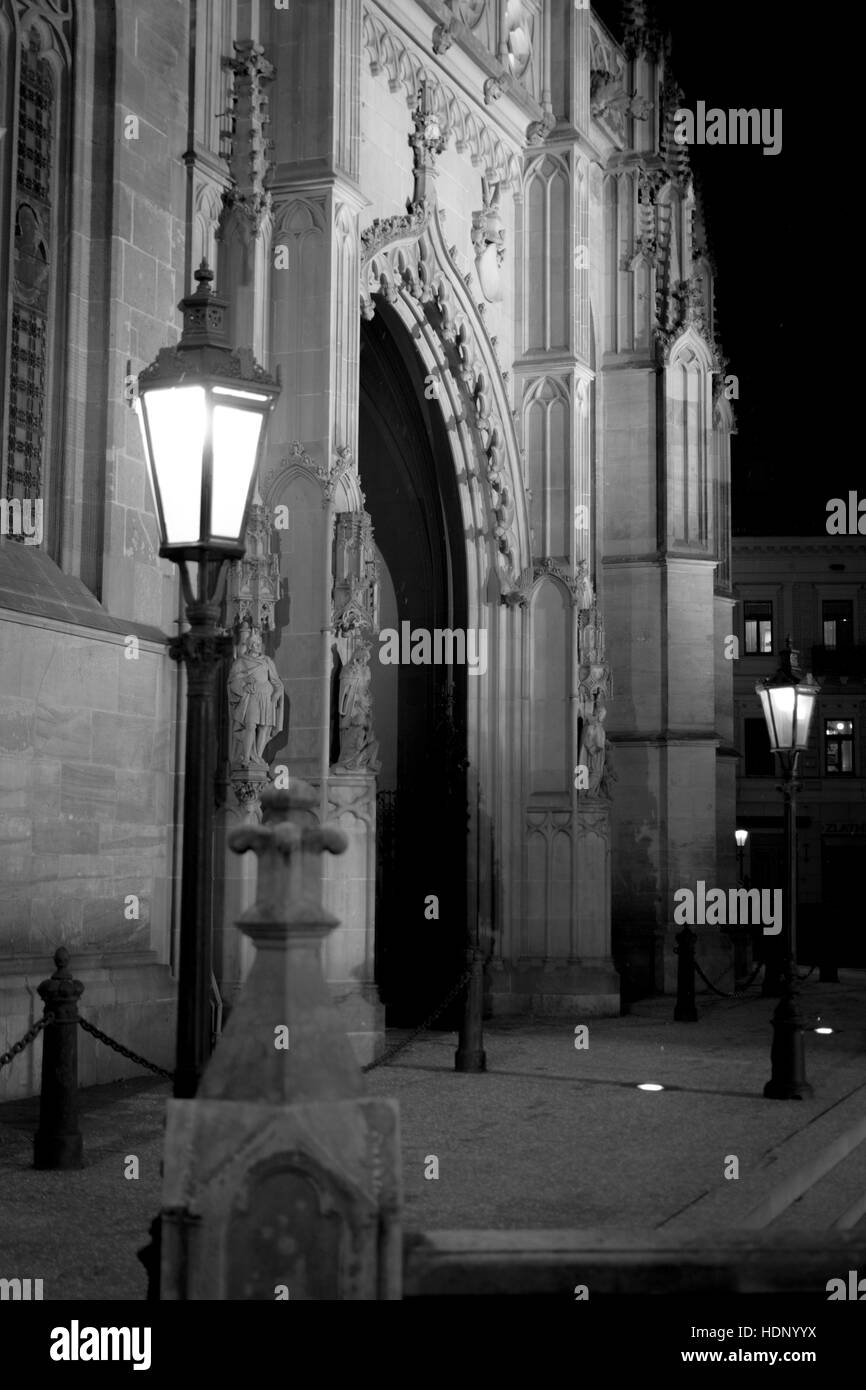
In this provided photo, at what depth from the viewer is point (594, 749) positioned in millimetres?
22000

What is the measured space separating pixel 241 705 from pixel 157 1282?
10.2 m

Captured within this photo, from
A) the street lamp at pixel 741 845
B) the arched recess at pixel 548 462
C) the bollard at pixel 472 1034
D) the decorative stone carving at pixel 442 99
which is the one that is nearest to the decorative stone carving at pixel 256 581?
the bollard at pixel 472 1034

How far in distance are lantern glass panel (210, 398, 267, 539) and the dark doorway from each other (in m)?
14.5

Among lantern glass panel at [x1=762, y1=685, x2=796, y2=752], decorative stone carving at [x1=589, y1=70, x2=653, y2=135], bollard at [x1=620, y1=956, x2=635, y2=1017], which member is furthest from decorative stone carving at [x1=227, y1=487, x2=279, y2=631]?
decorative stone carving at [x1=589, y1=70, x2=653, y2=135]

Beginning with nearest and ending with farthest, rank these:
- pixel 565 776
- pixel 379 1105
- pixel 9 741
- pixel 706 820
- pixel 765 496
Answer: pixel 379 1105
pixel 9 741
pixel 565 776
pixel 706 820
pixel 765 496

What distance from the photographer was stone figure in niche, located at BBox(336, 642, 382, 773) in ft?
52.5

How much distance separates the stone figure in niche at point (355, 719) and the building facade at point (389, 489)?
0.05 m

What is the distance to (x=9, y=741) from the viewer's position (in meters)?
13.0

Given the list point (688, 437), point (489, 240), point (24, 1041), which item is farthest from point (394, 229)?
point (24, 1041)

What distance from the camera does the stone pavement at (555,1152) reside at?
8266 mm

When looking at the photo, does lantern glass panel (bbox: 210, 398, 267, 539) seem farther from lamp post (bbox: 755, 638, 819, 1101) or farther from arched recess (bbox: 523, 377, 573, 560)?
arched recess (bbox: 523, 377, 573, 560)

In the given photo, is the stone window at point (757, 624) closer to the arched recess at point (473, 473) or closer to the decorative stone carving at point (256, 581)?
the arched recess at point (473, 473)

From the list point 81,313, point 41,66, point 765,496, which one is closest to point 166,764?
point 81,313
